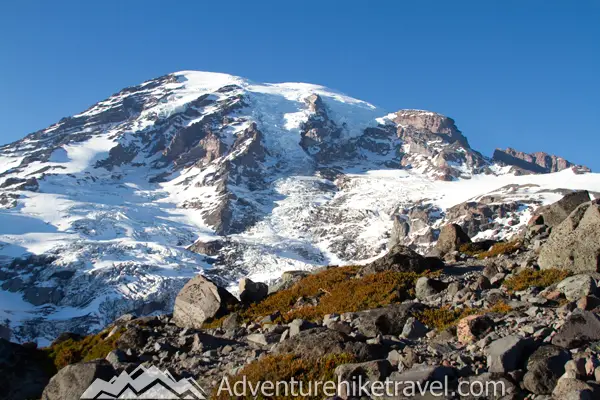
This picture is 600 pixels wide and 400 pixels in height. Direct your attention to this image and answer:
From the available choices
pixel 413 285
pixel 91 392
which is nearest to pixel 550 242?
pixel 413 285

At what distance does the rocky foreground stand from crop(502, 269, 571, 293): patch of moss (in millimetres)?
50

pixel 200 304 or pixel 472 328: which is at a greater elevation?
pixel 200 304

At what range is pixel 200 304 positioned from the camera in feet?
72.2

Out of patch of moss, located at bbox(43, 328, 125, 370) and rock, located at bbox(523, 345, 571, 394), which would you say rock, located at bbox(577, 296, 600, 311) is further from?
patch of moss, located at bbox(43, 328, 125, 370)

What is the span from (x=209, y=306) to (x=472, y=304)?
36.4ft

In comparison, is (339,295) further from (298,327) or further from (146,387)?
(146,387)

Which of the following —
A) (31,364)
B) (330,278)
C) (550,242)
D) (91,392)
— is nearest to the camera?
(91,392)

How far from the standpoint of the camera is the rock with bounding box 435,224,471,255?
107 ft

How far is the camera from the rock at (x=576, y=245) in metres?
18.2

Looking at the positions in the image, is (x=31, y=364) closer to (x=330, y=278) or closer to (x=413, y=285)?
(x=330, y=278)

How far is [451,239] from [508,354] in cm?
2342

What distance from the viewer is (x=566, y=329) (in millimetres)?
11312

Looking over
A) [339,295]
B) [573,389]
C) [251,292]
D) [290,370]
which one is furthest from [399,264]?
[573,389]

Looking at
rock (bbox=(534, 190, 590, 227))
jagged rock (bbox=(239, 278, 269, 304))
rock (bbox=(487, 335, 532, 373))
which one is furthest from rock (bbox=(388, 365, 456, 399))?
rock (bbox=(534, 190, 590, 227))
